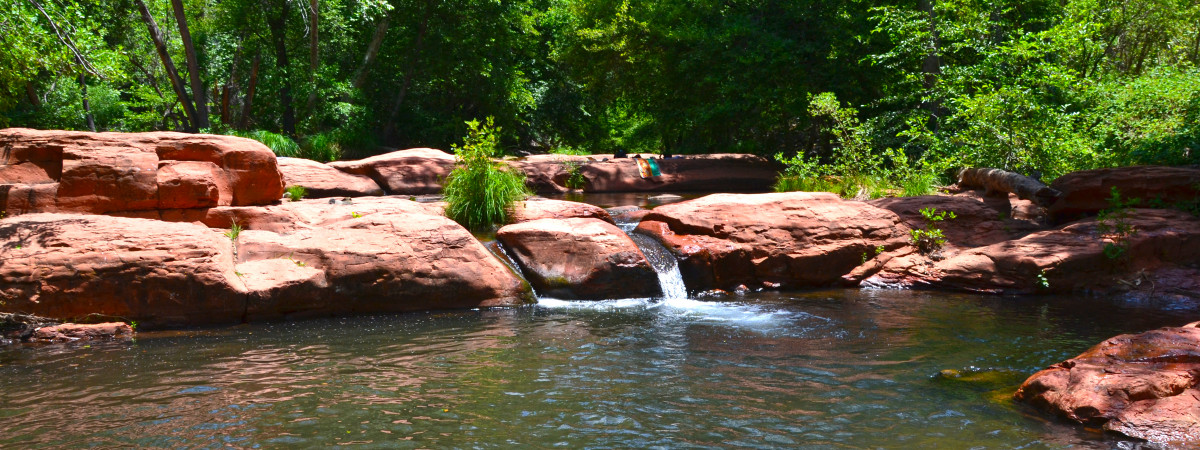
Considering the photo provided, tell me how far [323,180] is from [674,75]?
11865 millimetres

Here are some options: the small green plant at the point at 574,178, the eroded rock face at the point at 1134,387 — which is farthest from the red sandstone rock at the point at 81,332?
the small green plant at the point at 574,178

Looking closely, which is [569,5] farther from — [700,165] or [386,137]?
[700,165]

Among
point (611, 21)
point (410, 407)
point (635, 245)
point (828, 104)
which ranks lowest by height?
point (410, 407)

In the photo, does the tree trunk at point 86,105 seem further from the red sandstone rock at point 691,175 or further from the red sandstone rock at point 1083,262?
the red sandstone rock at point 1083,262

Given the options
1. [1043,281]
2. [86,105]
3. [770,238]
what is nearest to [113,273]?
[770,238]

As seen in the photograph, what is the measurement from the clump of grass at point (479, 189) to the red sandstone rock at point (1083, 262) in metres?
5.55

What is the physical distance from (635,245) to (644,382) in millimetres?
4226

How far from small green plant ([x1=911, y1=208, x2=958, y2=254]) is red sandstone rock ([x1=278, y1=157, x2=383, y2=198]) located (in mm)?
9767

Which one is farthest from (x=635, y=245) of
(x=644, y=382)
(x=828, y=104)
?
(x=828, y=104)

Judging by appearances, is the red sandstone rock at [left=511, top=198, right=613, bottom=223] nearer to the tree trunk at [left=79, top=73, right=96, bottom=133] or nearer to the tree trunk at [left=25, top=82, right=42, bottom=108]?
the tree trunk at [left=25, top=82, right=42, bottom=108]

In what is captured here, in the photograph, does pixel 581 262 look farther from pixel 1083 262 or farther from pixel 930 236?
pixel 1083 262

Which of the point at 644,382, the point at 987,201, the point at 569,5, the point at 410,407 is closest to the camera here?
the point at 410,407

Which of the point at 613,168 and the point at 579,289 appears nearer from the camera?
the point at 579,289

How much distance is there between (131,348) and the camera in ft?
24.4
